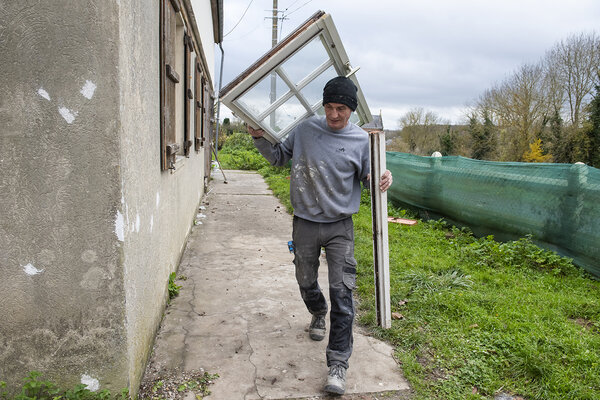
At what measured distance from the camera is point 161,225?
3.57m

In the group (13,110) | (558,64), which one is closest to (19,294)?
(13,110)

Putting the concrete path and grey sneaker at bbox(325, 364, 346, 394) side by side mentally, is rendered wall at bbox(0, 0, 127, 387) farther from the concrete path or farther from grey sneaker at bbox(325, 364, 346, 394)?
grey sneaker at bbox(325, 364, 346, 394)

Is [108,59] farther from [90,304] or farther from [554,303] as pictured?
[554,303]

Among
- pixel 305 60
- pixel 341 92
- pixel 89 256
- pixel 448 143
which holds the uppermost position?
pixel 448 143

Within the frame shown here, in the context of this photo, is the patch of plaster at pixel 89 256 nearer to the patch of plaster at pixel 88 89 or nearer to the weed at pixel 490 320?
the patch of plaster at pixel 88 89

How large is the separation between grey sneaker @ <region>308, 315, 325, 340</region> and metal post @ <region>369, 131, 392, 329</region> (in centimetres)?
60

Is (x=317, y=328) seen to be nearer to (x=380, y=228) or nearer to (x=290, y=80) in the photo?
(x=380, y=228)

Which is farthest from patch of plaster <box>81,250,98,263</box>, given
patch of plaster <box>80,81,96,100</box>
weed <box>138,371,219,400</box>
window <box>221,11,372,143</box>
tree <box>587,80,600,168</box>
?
tree <box>587,80,600,168</box>

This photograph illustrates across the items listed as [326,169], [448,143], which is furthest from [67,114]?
[448,143]

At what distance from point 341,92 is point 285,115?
0.57 metres

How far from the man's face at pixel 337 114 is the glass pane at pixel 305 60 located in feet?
1.48

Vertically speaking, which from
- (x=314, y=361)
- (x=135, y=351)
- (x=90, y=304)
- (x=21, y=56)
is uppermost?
(x=21, y=56)

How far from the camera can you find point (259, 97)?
310cm

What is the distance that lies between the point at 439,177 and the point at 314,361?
222 inches
